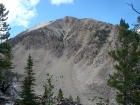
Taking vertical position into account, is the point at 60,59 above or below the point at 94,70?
above

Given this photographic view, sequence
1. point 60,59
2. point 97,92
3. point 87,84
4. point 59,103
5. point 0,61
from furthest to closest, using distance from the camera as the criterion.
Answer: point 60,59
point 87,84
point 97,92
point 59,103
point 0,61

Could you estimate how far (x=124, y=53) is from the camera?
83.7 ft

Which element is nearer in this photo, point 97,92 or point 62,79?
point 97,92

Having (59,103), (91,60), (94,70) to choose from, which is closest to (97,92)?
(94,70)

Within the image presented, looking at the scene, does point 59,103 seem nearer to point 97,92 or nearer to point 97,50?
point 97,92

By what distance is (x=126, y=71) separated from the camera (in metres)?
25.2

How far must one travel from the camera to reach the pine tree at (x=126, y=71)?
24.5m

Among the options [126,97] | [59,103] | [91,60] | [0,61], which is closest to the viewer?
[126,97]

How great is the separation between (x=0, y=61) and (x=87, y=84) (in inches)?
4982

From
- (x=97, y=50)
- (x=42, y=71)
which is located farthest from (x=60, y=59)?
(x=97, y=50)

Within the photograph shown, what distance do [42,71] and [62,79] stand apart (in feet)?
82.2

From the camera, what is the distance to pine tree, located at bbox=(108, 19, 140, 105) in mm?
24500

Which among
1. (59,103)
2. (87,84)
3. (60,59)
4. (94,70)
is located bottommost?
(59,103)

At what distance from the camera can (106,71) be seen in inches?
6093
